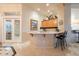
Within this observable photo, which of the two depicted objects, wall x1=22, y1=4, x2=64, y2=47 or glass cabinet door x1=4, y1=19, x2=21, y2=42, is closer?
glass cabinet door x1=4, y1=19, x2=21, y2=42

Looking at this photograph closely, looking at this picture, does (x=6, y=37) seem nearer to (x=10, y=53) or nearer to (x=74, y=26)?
(x=10, y=53)

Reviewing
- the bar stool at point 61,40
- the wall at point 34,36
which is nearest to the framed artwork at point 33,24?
the wall at point 34,36

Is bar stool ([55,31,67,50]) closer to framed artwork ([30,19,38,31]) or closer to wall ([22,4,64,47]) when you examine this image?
wall ([22,4,64,47])

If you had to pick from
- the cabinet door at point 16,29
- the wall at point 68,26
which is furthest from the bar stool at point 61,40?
the cabinet door at point 16,29

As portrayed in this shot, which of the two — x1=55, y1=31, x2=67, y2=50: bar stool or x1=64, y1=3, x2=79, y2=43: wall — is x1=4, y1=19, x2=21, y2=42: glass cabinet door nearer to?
x1=55, y1=31, x2=67, y2=50: bar stool

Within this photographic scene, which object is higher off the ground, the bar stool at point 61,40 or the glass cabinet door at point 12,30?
the glass cabinet door at point 12,30

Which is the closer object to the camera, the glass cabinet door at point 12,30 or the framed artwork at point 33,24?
the glass cabinet door at point 12,30

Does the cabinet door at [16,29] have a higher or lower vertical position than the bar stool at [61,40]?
higher

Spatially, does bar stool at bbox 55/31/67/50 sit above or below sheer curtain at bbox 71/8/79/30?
below

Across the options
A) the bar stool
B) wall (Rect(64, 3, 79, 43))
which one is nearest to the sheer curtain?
wall (Rect(64, 3, 79, 43))

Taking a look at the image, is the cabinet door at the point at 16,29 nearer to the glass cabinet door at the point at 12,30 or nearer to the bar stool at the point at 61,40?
the glass cabinet door at the point at 12,30

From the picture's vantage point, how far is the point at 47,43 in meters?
2.07

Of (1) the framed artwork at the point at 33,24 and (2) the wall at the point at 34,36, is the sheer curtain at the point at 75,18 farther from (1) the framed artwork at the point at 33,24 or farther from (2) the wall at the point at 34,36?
(1) the framed artwork at the point at 33,24

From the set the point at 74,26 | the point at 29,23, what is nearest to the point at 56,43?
the point at 74,26
